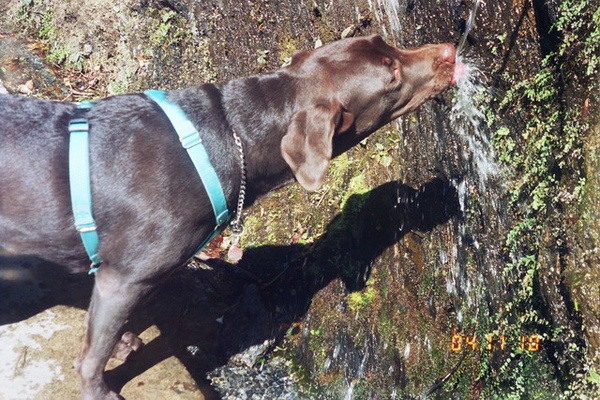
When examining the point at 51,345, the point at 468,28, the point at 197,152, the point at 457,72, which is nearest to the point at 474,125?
A: the point at 457,72

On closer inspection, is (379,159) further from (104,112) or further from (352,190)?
(104,112)

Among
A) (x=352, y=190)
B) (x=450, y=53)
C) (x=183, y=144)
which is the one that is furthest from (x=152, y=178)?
(x=450, y=53)

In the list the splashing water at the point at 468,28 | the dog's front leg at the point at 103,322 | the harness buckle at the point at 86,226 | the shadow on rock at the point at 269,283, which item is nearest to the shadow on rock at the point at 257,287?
the shadow on rock at the point at 269,283

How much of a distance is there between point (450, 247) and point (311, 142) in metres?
1.27

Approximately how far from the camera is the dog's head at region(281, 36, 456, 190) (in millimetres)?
3361

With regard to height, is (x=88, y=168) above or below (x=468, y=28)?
above

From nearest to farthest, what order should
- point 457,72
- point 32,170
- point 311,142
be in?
point 32,170 < point 311,142 < point 457,72

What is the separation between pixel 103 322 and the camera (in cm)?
345

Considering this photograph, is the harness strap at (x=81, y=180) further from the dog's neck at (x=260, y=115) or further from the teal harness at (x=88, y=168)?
the dog's neck at (x=260, y=115)

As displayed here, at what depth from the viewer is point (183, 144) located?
10.8 feet

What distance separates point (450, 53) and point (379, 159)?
94 cm

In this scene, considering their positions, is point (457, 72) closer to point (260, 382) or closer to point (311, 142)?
point (311, 142)

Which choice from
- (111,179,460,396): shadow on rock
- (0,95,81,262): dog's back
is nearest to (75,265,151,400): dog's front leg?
(111,179,460,396): shadow on rock

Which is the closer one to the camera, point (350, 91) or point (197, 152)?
point (197, 152)
